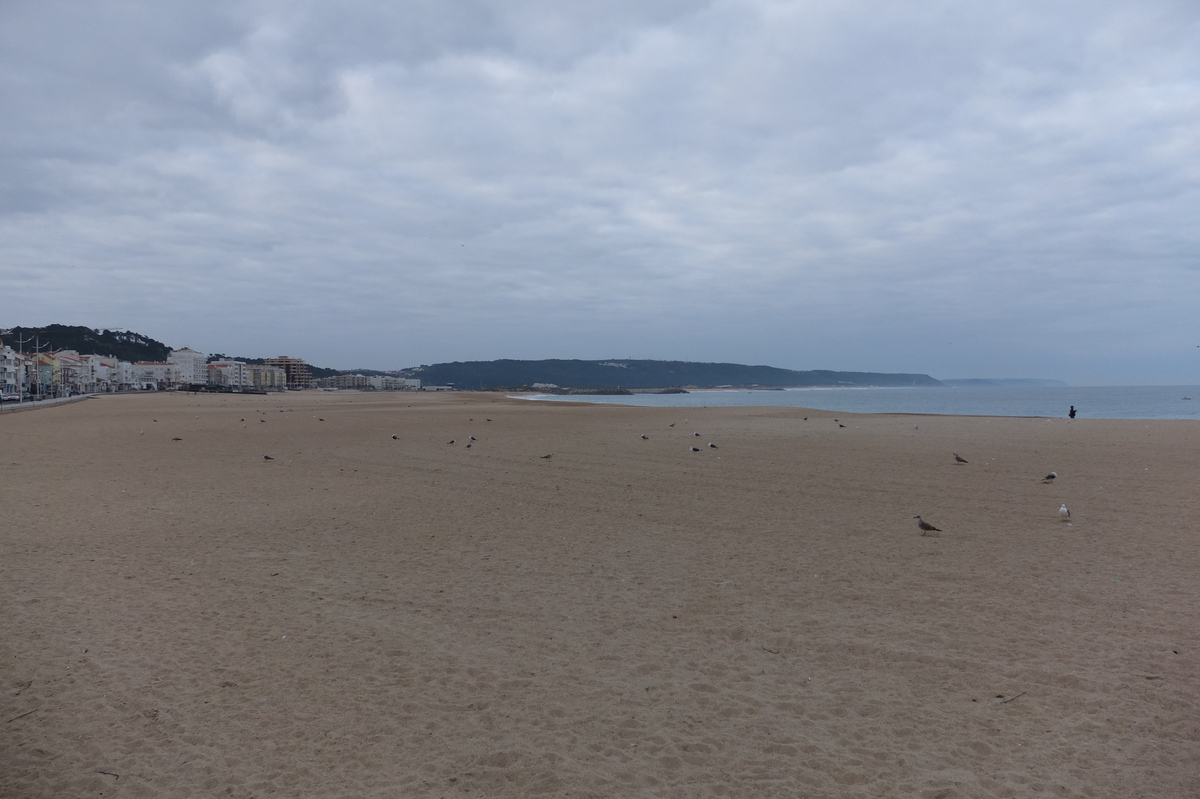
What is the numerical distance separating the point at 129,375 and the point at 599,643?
181551mm

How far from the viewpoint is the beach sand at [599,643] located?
143 inches

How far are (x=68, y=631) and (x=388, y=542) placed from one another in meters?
3.45

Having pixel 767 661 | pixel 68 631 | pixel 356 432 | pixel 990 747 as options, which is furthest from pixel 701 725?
pixel 356 432

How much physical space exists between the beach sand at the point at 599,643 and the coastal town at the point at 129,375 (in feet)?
314

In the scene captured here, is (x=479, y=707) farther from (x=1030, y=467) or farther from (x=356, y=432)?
(x=356, y=432)

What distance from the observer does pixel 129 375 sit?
15375cm

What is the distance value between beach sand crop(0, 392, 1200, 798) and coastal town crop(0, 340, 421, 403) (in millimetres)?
95652

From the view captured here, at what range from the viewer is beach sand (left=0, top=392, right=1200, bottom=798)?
143 inches

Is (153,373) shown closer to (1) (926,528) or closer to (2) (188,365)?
(2) (188,365)

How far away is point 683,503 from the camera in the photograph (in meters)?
11.0

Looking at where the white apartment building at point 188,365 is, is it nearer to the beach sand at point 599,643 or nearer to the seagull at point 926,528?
the beach sand at point 599,643

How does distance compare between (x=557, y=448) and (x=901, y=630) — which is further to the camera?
(x=557, y=448)

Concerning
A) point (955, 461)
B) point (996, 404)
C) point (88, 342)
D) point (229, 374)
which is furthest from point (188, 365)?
point (955, 461)

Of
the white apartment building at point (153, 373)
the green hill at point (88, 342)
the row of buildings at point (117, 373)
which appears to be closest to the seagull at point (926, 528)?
the row of buildings at point (117, 373)
